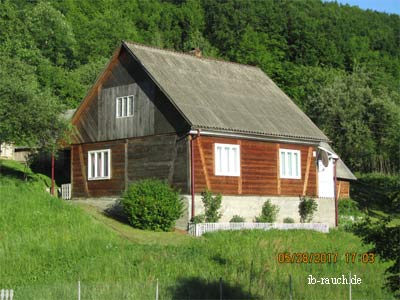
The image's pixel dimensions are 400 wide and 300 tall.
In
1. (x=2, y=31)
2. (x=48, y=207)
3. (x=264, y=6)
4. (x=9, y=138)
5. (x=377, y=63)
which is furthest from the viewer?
(x=264, y=6)

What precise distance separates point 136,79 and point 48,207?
7.75 m

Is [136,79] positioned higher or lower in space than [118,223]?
higher

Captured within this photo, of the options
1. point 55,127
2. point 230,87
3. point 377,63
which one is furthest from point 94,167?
point 377,63

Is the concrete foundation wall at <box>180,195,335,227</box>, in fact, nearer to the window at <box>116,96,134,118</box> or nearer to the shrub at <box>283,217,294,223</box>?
the shrub at <box>283,217,294,223</box>

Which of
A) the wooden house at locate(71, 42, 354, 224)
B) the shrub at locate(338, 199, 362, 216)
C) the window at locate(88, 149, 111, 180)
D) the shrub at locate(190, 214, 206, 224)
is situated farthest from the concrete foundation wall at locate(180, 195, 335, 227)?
the shrub at locate(338, 199, 362, 216)

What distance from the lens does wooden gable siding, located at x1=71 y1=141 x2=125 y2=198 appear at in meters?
34.0

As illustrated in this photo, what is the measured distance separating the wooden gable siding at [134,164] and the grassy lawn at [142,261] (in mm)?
3081

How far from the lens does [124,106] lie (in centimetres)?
3422

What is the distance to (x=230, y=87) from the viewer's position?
120 ft

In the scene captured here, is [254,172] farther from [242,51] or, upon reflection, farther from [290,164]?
[242,51]

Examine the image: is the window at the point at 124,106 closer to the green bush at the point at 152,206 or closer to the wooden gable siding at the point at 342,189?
the green bush at the point at 152,206

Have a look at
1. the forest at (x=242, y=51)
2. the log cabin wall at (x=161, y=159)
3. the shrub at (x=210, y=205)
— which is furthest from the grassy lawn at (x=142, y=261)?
the forest at (x=242, y=51)

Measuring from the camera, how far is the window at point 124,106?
33.9 m

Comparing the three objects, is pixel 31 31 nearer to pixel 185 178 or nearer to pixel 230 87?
pixel 230 87
